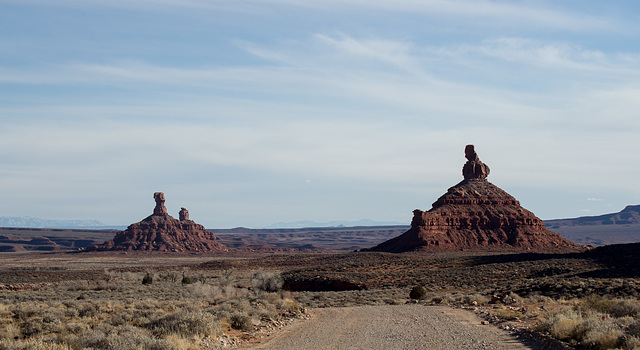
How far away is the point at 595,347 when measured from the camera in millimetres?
13594

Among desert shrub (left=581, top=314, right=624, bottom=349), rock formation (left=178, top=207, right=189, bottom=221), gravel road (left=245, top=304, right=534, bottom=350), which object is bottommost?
gravel road (left=245, top=304, right=534, bottom=350)

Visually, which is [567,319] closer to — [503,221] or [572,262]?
[572,262]

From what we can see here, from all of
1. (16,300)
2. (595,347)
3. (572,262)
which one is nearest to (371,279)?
(572,262)

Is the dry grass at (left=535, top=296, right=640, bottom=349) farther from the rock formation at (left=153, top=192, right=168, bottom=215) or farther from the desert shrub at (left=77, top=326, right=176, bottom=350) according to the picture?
the rock formation at (left=153, top=192, right=168, bottom=215)

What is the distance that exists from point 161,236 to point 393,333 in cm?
15361

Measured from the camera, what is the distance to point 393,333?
17.9 m

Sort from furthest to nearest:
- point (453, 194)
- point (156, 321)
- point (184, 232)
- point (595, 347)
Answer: point (184, 232), point (453, 194), point (156, 321), point (595, 347)

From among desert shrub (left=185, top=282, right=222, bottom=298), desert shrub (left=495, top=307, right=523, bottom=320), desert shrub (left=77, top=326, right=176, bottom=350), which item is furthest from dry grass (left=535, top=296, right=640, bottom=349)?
desert shrub (left=185, top=282, right=222, bottom=298)

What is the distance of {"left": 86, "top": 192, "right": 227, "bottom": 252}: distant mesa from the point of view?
519 feet

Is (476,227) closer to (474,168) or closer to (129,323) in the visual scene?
(474,168)

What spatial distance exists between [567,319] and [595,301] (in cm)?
571

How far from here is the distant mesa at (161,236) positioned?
158250mm

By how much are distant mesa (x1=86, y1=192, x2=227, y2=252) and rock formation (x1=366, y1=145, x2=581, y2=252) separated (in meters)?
78.9

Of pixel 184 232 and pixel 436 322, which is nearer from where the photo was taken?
pixel 436 322
